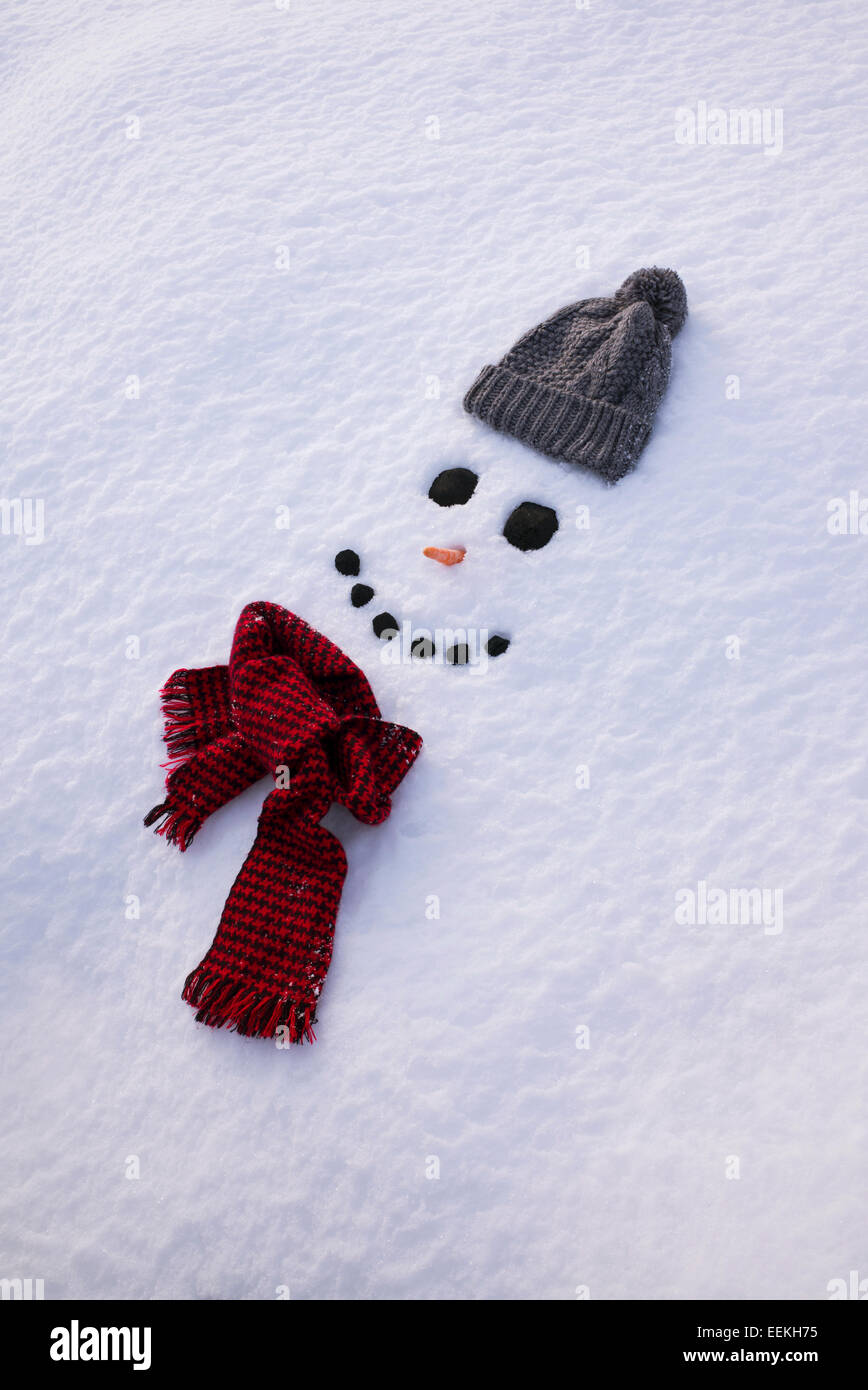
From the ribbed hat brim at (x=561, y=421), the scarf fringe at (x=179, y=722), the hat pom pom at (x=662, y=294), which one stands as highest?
the hat pom pom at (x=662, y=294)

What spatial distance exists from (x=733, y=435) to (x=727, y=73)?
1261 mm

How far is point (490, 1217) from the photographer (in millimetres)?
1411

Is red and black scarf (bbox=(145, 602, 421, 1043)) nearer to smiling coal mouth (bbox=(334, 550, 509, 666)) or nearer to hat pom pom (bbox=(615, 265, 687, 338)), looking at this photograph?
smiling coal mouth (bbox=(334, 550, 509, 666))

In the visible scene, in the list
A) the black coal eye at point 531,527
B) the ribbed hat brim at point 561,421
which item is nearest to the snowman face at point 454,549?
the black coal eye at point 531,527

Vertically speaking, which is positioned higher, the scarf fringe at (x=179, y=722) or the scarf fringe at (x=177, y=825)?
the scarf fringe at (x=179, y=722)

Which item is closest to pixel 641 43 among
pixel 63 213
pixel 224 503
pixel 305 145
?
pixel 305 145

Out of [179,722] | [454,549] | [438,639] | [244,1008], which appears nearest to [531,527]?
[454,549]

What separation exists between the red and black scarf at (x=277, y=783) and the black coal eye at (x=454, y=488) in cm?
41

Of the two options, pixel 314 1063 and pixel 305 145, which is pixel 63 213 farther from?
pixel 314 1063

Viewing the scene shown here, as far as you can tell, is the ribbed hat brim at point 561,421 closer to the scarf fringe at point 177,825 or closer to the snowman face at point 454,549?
the snowman face at point 454,549

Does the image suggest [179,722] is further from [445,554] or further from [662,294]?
[662,294]

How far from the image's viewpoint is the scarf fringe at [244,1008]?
1541 millimetres

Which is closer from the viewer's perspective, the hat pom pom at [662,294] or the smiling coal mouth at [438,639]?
the smiling coal mouth at [438,639]

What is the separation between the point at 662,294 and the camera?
207 centimetres
